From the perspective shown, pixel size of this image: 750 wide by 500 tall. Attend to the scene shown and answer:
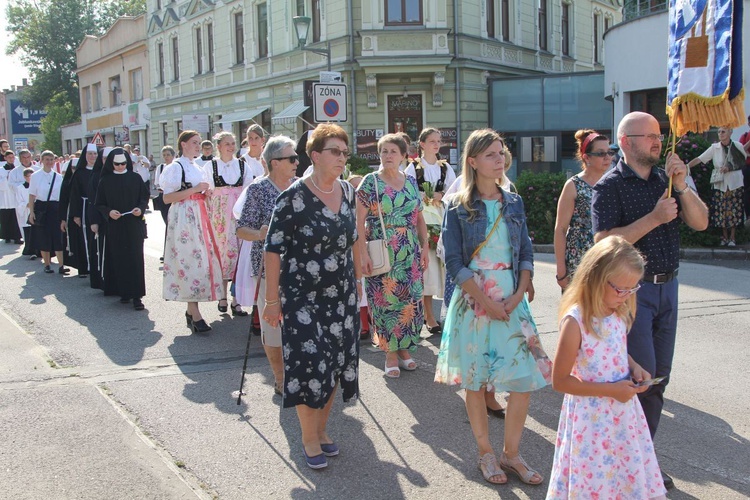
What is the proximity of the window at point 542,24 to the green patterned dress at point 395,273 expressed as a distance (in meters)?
26.1

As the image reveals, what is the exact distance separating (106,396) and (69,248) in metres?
6.86

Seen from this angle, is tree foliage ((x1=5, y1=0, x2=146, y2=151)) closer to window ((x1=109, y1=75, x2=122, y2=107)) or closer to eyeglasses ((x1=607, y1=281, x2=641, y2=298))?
window ((x1=109, y1=75, x2=122, y2=107))

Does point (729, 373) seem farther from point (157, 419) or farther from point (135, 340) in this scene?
point (135, 340)

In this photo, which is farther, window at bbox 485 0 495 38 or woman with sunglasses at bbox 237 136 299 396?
window at bbox 485 0 495 38

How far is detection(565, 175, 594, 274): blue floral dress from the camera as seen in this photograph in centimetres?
536

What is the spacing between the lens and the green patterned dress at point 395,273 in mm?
6207

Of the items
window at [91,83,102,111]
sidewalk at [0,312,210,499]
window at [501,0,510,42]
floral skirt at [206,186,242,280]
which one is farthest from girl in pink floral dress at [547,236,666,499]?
window at [91,83,102,111]

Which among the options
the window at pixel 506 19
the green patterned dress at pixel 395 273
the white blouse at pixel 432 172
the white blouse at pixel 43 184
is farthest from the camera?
the window at pixel 506 19

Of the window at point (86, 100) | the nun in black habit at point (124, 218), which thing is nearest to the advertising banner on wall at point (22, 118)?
the window at point (86, 100)

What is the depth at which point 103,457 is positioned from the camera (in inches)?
180

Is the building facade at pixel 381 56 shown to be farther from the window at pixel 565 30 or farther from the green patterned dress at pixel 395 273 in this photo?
the green patterned dress at pixel 395 273

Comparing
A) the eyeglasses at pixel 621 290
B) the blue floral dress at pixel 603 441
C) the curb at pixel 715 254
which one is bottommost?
the curb at pixel 715 254

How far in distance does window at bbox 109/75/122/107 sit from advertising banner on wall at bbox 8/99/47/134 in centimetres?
2738

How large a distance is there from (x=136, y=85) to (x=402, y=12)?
24.1 m
